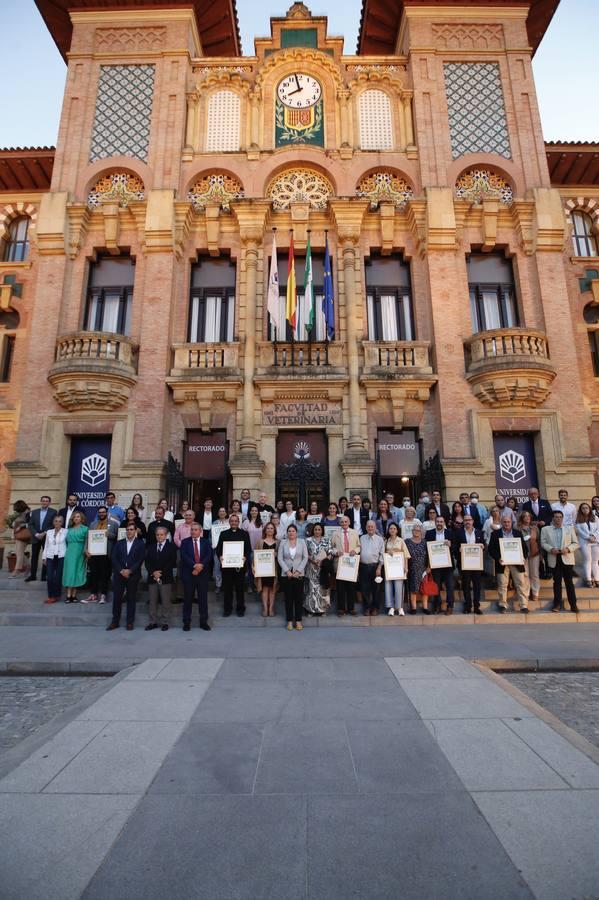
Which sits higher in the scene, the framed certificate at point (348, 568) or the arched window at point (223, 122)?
the arched window at point (223, 122)

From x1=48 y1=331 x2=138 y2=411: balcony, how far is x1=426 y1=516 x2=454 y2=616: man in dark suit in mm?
10110

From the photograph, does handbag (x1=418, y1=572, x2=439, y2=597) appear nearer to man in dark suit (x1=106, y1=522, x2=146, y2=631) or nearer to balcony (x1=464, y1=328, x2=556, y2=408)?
man in dark suit (x1=106, y1=522, x2=146, y2=631)

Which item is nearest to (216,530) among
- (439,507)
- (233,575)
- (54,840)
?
(233,575)

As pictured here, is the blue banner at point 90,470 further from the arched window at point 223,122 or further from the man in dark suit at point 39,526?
the arched window at point 223,122

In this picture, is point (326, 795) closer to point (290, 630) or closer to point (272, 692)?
point (272, 692)

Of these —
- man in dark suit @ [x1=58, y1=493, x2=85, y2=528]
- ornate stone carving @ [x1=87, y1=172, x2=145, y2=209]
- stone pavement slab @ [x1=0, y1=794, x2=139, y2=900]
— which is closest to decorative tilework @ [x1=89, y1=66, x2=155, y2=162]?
ornate stone carving @ [x1=87, y1=172, x2=145, y2=209]

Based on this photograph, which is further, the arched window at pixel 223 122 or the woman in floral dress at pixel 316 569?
the arched window at pixel 223 122

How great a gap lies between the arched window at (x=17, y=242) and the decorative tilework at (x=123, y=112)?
4.14 metres

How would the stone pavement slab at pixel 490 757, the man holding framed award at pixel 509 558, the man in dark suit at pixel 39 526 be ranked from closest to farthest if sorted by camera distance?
the stone pavement slab at pixel 490 757 < the man holding framed award at pixel 509 558 < the man in dark suit at pixel 39 526

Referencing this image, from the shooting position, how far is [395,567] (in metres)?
9.98

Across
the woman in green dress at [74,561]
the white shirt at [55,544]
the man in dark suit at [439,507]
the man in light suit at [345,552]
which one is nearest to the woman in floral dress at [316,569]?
the man in light suit at [345,552]

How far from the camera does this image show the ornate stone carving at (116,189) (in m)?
17.5

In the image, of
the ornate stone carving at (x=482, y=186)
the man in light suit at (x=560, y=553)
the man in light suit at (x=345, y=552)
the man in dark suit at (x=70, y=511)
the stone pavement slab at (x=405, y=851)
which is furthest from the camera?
the ornate stone carving at (x=482, y=186)

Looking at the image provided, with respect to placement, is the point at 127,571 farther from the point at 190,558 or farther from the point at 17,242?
the point at 17,242
